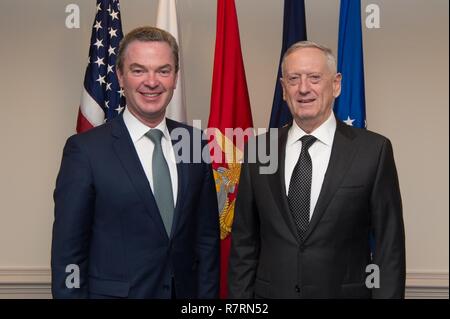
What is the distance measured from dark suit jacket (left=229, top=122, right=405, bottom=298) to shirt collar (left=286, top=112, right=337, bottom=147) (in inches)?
1.8

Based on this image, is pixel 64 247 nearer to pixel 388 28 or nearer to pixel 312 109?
pixel 312 109

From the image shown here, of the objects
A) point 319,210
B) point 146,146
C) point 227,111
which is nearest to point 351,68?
point 227,111

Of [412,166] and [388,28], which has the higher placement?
[388,28]

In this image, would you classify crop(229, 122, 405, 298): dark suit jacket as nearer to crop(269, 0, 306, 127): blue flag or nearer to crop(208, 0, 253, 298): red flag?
crop(208, 0, 253, 298): red flag

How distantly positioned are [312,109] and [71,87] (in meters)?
2.23

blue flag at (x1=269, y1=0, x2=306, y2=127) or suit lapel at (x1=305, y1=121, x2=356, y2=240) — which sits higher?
blue flag at (x1=269, y1=0, x2=306, y2=127)

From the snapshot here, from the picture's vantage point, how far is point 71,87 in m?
4.32

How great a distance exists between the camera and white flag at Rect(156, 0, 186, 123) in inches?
146

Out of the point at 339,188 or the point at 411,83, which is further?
the point at 411,83

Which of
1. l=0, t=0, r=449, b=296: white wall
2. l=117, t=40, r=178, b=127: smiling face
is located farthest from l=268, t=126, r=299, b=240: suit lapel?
l=0, t=0, r=449, b=296: white wall
